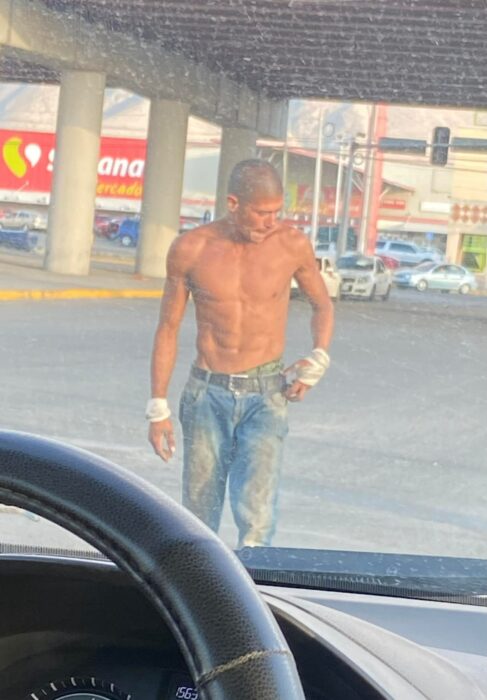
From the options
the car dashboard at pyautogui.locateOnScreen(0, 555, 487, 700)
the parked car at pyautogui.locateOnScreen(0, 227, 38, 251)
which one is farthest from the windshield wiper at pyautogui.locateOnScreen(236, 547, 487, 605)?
the parked car at pyautogui.locateOnScreen(0, 227, 38, 251)

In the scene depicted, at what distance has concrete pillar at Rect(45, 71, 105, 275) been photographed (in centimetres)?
1738

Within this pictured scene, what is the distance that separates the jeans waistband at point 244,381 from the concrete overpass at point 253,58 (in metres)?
2.66

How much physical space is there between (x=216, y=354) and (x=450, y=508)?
194 centimetres

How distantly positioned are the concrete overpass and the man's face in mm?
2579

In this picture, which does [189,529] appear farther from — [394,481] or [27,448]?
[394,481]

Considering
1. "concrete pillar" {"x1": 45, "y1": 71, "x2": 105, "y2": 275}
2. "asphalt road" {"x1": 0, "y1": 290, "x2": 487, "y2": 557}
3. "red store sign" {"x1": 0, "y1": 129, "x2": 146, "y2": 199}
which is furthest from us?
"red store sign" {"x1": 0, "y1": 129, "x2": 146, "y2": 199}

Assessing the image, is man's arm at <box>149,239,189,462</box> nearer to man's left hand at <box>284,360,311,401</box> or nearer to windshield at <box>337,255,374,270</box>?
man's left hand at <box>284,360,311,401</box>

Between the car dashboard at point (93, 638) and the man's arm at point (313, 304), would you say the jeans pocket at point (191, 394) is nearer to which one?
the man's arm at point (313, 304)

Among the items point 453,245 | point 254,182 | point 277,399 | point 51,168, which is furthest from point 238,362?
point 51,168

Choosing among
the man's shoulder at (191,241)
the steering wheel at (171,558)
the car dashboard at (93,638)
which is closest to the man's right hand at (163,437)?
the man's shoulder at (191,241)

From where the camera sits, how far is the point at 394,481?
21.6ft

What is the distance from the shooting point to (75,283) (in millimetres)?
15141

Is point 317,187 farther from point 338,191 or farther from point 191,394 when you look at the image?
point 191,394

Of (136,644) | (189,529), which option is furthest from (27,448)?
(136,644)
